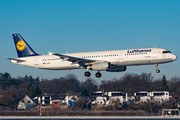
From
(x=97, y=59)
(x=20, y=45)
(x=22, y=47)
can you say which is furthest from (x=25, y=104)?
(x=97, y=59)

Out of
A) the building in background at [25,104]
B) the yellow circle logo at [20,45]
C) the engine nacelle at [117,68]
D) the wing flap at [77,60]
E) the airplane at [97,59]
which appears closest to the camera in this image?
the airplane at [97,59]

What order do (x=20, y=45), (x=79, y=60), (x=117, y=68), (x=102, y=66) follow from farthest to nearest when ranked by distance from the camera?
1. (x=20, y=45)
2. (x=117, y=68)
3. (x=79, y=60)
4. (x=102, y=66)

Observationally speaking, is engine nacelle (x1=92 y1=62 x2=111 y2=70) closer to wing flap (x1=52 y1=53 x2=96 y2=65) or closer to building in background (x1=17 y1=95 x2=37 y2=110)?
wing flap (x1=52 y1=53 x2=96 y2=65)

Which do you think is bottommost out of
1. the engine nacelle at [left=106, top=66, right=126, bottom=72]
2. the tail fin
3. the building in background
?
the building in background

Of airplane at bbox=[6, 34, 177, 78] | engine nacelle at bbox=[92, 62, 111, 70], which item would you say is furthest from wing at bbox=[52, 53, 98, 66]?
engine nacelle at bbox=[92, 62, 111, 70]

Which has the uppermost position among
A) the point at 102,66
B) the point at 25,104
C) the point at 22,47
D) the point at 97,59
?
the point at 22,47

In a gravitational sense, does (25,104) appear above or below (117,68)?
below

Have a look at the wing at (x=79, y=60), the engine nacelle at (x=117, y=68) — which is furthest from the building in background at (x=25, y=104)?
the engine nacelle at (x=117, y=68)

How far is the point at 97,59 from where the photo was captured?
53969 mm

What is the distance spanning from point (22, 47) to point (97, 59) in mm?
18560

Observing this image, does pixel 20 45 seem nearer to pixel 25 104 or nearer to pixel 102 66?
pixel 102 66

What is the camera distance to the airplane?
5088cm

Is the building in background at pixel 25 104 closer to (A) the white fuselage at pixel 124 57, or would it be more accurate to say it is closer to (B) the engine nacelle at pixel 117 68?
(A) the white fuselage at pixel 124 57

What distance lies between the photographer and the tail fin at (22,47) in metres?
61.0
